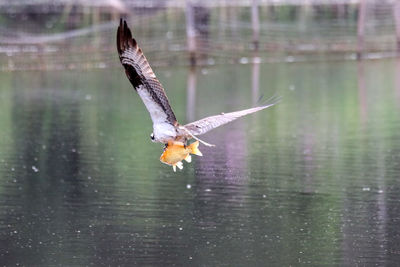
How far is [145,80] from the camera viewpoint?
6809 mm

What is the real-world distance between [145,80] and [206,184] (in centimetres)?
399

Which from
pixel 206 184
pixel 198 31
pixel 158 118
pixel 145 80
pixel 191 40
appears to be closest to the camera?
pixel 145 80

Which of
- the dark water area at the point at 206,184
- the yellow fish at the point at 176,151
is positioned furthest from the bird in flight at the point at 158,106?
the dark water area at the point at 206,184

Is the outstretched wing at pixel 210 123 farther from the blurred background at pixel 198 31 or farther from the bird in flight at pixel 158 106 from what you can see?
the blurred background at pixel 198 31

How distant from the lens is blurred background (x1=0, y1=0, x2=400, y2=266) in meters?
8.52

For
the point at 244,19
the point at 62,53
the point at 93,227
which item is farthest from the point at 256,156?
the point at 244,19

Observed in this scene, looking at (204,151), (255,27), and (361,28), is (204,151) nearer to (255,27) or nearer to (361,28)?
(255,27)

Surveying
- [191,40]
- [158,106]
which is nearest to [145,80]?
[158,106]

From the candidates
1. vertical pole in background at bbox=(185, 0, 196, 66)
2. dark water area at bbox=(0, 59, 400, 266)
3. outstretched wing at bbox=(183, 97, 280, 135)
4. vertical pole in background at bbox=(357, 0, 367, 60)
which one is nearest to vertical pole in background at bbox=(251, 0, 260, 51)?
vertical pole in background at bbox=(185, 0, 196, 66)

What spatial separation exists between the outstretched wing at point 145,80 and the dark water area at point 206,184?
147cm

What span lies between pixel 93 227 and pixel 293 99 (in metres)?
8.70

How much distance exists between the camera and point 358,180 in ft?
35.4

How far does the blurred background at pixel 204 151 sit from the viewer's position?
852 centimetres

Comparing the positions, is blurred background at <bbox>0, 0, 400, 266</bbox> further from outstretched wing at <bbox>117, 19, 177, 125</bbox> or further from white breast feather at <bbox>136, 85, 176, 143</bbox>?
outstretched wing at <bbox>117, 19, 177, 125</bbox>
